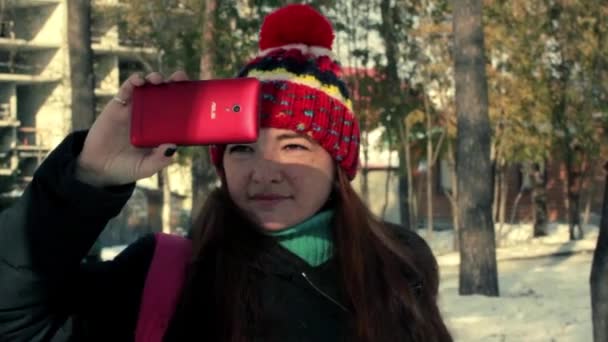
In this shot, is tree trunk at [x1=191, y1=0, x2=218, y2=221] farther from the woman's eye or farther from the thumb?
the thumb

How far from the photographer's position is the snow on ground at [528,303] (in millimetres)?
9297

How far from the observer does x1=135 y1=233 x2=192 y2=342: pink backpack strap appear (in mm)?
2029

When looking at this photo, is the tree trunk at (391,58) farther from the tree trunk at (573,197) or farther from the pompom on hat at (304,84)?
the pompom on hat at (304,84)

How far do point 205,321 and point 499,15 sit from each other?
22372 millimetres

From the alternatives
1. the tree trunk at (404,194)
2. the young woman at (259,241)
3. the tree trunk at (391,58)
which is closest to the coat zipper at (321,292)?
the young woman at (259,241)

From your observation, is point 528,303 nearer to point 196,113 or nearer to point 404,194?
point 196,113

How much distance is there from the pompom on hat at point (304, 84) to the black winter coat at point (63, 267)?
0.46 meters

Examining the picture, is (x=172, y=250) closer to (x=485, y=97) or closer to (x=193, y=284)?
(x=193, y=284)

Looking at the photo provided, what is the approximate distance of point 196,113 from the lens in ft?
5.84

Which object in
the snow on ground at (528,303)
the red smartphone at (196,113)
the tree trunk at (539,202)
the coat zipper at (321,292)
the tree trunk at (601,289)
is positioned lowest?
the tree trunk at (539,202)

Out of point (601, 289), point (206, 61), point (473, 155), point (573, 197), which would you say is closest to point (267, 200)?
point (601, 289)

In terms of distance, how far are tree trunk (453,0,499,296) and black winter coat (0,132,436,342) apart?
11.3 m

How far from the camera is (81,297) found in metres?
1.98

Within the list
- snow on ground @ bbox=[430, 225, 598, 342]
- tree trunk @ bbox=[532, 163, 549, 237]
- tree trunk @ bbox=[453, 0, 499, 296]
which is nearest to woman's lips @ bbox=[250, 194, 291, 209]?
snow on ground @ bbox=[430, 225, 598, 342]
